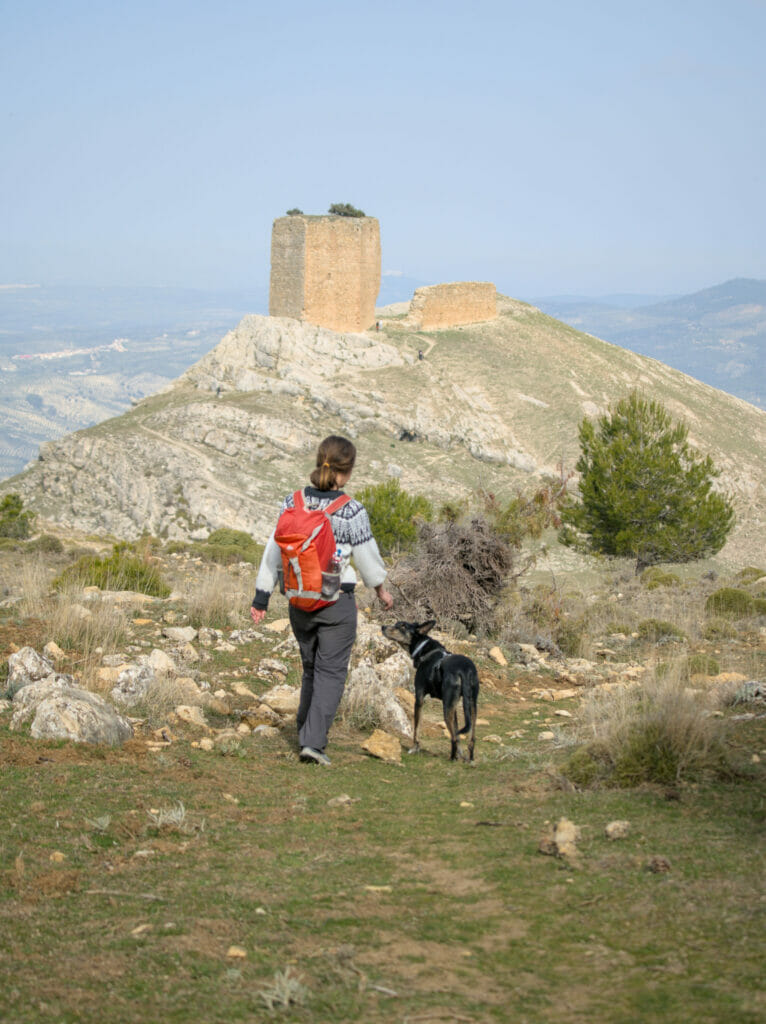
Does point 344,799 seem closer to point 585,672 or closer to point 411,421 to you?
point 585,672

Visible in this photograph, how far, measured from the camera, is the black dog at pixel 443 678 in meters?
5.68

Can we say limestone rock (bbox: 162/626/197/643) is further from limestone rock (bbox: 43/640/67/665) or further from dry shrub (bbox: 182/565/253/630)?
limestone rock (bbox: 43/640/67/665)

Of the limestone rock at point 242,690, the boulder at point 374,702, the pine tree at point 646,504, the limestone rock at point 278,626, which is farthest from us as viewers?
the pine tree at point 646,504

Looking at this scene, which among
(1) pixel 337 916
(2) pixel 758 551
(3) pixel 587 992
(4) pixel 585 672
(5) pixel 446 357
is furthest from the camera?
(5) pixel 446 357

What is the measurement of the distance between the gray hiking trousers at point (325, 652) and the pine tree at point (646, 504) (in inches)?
763

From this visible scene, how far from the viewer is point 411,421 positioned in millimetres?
40281

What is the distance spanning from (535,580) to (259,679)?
1901cm

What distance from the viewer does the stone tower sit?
129 ft

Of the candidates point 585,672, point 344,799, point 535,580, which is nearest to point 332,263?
point 535,580

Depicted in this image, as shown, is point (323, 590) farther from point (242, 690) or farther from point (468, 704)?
point (242, 690)

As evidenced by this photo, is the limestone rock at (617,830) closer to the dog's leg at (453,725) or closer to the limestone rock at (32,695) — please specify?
the dog's leg at (453,725)

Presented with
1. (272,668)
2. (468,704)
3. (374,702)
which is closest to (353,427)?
(272,668)

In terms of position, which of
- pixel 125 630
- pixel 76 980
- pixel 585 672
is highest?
pixel 76 980

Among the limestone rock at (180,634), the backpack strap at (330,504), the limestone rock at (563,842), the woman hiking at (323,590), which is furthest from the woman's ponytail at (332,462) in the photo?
the limestone rock at (180,634)
